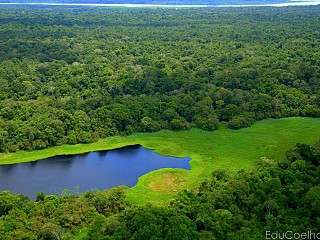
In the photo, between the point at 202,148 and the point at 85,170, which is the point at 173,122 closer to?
the point at 202,148

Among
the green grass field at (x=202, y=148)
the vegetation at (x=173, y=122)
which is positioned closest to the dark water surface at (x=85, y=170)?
the green grass field at (x=202, y=148)

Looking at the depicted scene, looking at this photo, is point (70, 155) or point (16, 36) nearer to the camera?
point (70, 155)

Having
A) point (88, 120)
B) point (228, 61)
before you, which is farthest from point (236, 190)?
point (228, 61)

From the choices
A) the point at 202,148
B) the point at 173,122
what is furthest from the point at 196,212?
the point at 173,122

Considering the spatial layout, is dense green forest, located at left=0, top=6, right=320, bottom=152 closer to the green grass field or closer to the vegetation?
the vegetation

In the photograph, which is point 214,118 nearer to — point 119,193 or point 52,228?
point 119,193

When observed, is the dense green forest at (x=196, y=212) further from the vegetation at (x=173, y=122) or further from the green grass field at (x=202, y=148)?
the green grass field at (x=202, y=148)

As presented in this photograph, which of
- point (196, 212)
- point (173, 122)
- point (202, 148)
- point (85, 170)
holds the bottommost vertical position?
point (202, 148)
